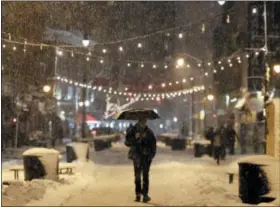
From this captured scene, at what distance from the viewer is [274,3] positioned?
4491 centimetres

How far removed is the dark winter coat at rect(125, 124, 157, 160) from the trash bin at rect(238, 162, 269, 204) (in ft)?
6.79

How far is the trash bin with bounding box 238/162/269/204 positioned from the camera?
37.4 ft

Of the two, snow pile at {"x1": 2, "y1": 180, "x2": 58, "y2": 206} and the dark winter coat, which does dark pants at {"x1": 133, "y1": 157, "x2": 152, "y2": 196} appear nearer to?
the dark winter coat

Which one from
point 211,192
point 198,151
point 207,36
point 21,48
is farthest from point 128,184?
point 207,36

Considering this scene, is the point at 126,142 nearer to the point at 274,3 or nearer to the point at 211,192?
the point at 211,192

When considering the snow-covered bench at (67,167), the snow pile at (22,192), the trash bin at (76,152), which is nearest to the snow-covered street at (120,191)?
the snow pile at (22,192)

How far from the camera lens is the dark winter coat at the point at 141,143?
39.1 ft

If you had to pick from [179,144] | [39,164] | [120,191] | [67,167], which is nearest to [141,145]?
[120,191]

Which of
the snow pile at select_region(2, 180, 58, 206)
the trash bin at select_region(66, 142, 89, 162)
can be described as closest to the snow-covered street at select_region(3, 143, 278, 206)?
the snow pile at select_region(2, 180, 58, 206)

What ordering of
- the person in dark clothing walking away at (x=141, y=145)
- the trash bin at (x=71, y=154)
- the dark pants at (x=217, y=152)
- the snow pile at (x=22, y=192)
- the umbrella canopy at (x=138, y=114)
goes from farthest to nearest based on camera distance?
1. the dark pants at (x=217, y=152)
2. the trash bin at (x=71, y=154)
3. the umbrella canopy at (x=138, y=114)
4. the person in dark clothing walking away at (x=141, y=145)
5. the snow pile at (x=22, y=192)

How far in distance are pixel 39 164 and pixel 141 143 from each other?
362 centimetres

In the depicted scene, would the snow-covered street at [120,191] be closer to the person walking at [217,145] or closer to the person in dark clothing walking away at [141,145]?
the person in dark clothing walking away at [141,145]

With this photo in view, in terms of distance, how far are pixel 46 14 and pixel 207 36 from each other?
44.0 meters

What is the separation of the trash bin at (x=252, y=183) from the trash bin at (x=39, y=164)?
5.32 metres
